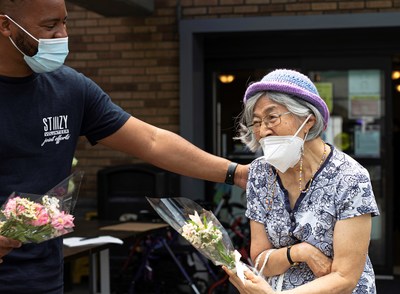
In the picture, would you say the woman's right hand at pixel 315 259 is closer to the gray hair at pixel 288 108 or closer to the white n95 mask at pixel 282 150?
the white n95 mask at pixel 282 150

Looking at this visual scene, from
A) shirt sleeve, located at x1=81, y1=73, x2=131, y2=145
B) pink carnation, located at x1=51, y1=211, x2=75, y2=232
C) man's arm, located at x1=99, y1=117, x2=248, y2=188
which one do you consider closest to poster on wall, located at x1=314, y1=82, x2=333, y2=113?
man's arm, located at x1=99, y1=117, x2=248, y2=188

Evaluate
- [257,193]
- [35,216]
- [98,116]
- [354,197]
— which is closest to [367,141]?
[98,116]

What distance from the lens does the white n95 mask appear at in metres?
2.60

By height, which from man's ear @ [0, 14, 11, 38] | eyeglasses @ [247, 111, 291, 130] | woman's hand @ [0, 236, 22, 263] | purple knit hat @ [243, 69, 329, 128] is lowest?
woman's hand @ [0, 236, 22, 263]

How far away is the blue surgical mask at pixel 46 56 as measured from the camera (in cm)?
272

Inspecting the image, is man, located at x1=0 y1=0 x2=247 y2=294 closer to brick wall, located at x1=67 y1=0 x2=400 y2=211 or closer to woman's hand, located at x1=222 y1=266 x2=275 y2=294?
woman's hand, located at x1=222 y1=266 x2=275 y2=294

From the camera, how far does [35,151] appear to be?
272cm

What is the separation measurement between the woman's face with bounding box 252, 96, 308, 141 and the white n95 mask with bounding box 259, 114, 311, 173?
2cm

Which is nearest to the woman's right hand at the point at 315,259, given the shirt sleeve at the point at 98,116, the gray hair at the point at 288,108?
the gray hair at the point at 288,108

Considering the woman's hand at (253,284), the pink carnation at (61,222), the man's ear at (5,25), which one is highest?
the man's ear at (5,25)

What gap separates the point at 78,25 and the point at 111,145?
5658mm

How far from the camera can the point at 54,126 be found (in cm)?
279

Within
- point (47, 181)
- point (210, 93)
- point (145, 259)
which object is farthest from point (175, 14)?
point (47, 181)

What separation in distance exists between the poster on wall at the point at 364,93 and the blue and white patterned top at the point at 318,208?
6.13 m
